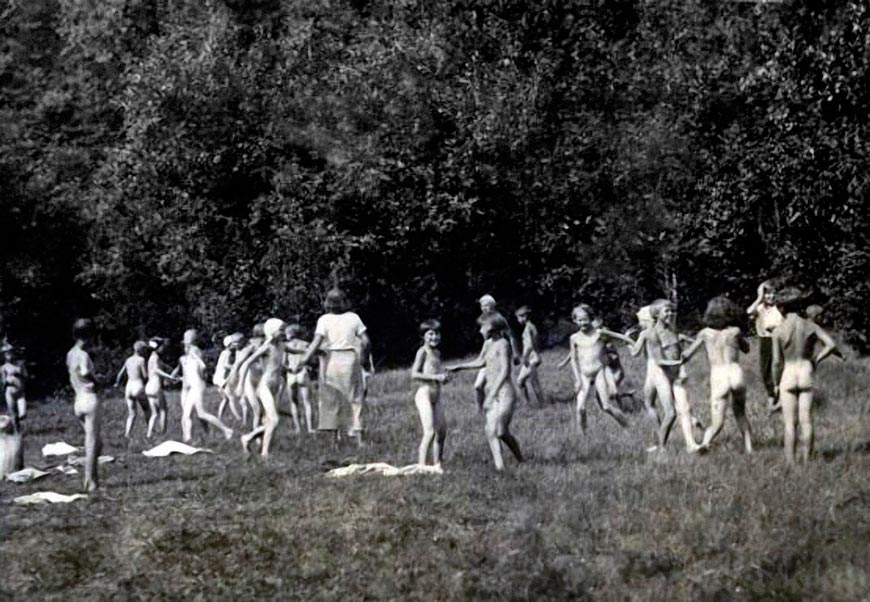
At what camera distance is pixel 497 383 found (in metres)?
17.1

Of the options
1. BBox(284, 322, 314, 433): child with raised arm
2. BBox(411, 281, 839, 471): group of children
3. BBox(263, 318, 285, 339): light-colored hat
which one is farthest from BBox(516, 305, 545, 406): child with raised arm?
BBox(263, 318, 285, 339): light-colored hat

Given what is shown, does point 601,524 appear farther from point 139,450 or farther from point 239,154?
point 239,154

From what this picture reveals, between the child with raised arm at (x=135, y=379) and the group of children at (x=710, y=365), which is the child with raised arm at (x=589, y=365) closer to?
the group of children at (x=710, y=365)

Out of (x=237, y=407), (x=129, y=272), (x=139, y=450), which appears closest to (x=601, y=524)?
(x=139, y=450)

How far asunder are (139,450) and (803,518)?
1252 centimetres

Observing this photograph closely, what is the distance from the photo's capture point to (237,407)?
28172 mm

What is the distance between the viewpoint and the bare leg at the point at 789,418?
54.7 feet

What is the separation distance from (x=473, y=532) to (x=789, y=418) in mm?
4639

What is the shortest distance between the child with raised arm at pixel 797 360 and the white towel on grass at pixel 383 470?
162 inches

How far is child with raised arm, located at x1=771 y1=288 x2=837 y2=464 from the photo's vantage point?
54.2ft

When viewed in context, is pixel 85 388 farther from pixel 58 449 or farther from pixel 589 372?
pixel 589 372

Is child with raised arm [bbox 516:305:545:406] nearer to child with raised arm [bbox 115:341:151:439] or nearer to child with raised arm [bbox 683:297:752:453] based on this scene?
child with raised arm [bbox 115:341:151:439]

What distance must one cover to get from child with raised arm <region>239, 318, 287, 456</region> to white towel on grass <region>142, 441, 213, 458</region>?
121 cm

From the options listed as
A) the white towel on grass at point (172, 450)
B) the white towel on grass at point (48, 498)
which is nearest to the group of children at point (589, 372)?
the white towel on grass at point (48, 498)
